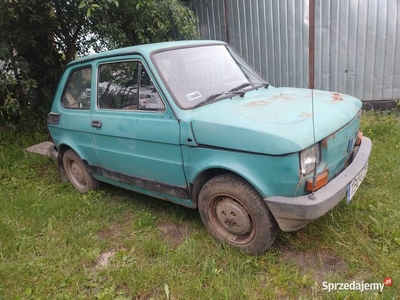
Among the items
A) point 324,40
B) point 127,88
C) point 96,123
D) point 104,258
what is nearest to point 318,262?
point 104,258

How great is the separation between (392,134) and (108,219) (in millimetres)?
4081

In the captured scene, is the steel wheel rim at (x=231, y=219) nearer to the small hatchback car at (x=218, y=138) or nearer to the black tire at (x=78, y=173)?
→ the small hatchback car at (x=218, y=138)

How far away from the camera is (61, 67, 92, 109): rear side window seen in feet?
12.5

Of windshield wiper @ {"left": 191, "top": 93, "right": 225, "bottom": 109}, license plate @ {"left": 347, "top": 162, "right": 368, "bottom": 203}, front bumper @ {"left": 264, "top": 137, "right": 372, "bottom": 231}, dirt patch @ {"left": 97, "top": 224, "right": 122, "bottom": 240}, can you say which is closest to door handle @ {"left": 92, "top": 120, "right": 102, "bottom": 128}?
dirt patch @ {"left": 97, "top": 224, "right": 122, "bottom": 240}

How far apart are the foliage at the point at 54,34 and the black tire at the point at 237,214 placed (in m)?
3.53

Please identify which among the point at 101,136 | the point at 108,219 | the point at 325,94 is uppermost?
the point at 325,94

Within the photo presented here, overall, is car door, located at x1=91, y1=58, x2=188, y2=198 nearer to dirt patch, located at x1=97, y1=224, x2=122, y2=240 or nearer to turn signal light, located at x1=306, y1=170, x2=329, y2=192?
dirt patch, located at x1=97, y1=224, x2=122, y2=240

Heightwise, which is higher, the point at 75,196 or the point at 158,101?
the point at 158,101

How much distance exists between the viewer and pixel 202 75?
3145 mm

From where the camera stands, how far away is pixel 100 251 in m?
3.07

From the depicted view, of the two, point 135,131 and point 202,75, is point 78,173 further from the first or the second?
point 202,75

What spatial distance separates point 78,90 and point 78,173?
3.58ft

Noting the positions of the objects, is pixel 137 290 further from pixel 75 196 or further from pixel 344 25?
pixel 344 25

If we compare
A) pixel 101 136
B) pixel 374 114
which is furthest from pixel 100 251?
pixel 374 114
